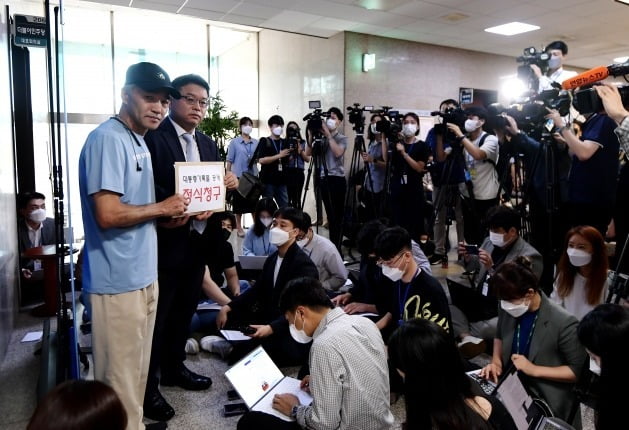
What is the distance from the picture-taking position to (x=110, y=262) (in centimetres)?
161

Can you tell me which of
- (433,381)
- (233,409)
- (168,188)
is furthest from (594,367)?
(168,188)

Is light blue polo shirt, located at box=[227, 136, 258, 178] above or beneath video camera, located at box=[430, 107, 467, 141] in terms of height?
beneath

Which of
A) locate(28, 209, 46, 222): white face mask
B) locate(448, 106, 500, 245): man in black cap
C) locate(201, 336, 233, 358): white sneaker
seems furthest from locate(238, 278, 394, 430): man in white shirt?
locate(28, 209, 46, 222): white face mask

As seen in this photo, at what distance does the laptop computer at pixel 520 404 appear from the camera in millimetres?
1562

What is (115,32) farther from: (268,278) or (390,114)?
(268,278)

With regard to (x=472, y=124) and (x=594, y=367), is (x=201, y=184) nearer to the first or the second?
(x=594, y=367)

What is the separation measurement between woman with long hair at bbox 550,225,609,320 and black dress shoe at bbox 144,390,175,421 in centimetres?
212

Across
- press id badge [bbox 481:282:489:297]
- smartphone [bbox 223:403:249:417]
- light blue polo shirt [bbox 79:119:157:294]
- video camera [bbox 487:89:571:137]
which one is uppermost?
video camera [bbox 487:89:571:137]

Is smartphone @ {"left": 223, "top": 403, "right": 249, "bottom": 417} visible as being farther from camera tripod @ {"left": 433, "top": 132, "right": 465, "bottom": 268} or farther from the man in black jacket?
camera tripod @ {"left": 433, "top": 132, "right": 465, "bottom": 268}

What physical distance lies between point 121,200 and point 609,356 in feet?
5.23

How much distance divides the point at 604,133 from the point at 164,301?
2.66 m

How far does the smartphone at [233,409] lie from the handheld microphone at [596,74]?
2241 millimetres

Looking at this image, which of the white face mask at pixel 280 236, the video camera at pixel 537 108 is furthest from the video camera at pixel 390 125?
the white face mask at pixel 280 236

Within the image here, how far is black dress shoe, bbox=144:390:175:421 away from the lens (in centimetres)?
212
